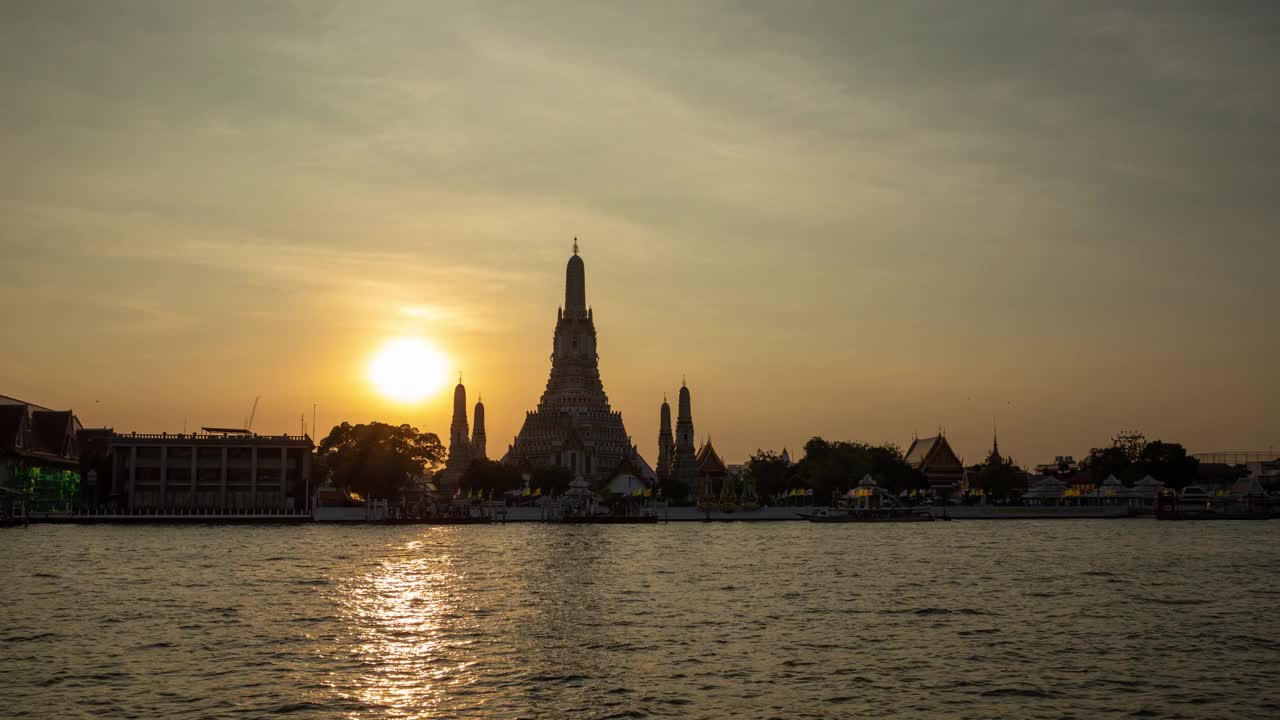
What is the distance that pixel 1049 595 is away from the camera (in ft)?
181

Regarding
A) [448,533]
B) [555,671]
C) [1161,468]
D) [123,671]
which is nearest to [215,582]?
[123,671]

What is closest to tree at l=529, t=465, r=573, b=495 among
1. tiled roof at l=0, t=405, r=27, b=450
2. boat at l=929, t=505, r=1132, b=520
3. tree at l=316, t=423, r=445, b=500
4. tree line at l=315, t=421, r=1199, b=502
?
tree line at l=315, t=421, r=1199, b=502

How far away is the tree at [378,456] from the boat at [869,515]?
44.8m

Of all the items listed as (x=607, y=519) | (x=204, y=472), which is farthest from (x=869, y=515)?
(x=204, y=472)

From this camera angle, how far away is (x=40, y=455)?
455 ft

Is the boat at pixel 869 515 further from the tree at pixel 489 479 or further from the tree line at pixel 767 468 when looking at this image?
the tree at pixel 489 479

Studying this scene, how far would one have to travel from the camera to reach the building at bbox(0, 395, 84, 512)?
4995 inches

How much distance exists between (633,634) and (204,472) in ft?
373

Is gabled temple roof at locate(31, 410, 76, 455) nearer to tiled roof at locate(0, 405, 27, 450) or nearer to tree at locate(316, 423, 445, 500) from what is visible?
tiled roof at locate(0, 405, 27, 450)

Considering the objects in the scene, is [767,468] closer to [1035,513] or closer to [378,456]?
[1035,513]

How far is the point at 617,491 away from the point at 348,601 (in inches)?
5080

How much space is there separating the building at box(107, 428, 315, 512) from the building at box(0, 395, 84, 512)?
19.0ft

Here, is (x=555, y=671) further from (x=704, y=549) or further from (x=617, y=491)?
(x=617, y=491)

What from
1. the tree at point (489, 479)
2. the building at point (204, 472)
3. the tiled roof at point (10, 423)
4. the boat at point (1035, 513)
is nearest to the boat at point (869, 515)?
the boat at point (1035, 513)
